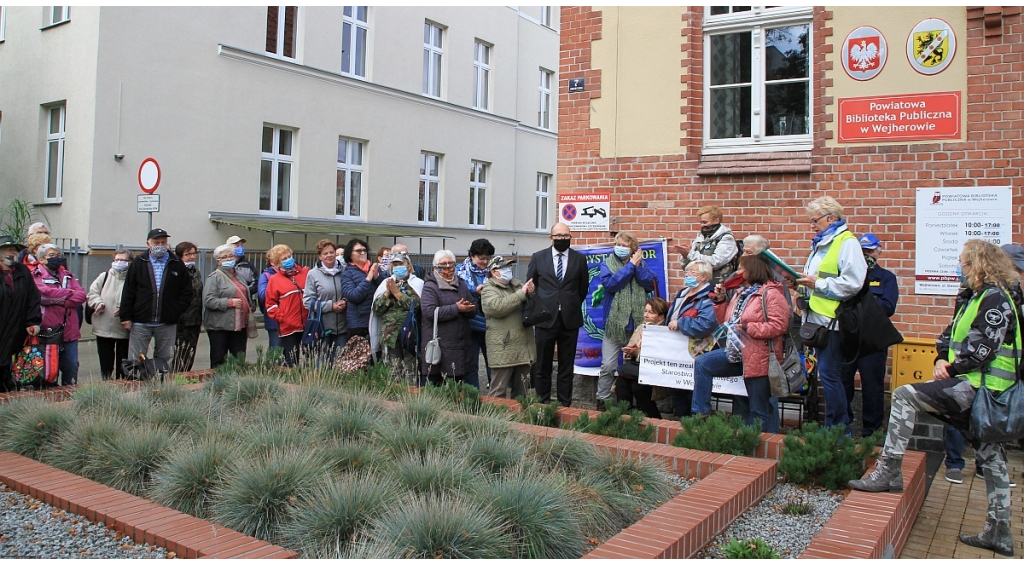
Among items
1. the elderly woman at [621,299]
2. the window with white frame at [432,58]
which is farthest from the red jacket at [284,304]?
the window with white frame at [432,58]

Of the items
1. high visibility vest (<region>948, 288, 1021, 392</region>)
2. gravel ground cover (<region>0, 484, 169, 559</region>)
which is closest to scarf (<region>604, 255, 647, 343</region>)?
high visibility vest (<region>948, 288, 1021, 392</region>)

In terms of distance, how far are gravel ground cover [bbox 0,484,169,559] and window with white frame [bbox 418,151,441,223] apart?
882 inches

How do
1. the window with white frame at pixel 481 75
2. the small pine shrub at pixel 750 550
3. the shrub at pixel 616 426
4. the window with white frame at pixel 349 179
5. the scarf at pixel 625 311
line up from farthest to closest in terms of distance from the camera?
the window with white frame at pixel 481 75
the window with white frame at pixel 349 179
the scarf at pixel 625 311
the shrub at pixel 616 426
the small pine shrub at pixel 750 550

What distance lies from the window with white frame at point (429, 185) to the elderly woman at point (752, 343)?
20.3m

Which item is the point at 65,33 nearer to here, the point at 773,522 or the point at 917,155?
the point at 917,155

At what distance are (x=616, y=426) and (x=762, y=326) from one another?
145 centimetres

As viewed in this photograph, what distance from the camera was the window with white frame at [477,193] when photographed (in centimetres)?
2886

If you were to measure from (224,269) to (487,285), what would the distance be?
343 cm

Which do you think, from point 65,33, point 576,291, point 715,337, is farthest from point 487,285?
point 65,33

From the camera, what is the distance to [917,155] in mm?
8156

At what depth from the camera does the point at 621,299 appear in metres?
8.55

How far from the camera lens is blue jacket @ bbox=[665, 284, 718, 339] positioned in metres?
7.43

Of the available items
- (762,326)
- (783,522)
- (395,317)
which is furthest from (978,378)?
(395,317)

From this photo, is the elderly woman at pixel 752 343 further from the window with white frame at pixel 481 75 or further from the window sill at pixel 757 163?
the window with white frame at pixel 481 75
